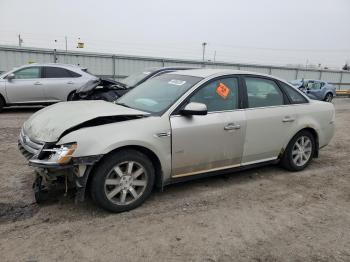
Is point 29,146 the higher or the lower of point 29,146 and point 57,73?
the lower

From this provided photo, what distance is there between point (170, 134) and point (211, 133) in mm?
609

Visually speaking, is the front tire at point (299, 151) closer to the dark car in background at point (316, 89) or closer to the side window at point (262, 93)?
the side window at point (262, 93)

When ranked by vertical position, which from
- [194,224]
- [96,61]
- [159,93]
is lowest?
[194,224]

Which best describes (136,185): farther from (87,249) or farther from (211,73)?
(211,73)

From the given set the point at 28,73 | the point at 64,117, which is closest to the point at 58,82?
the point at 28,73

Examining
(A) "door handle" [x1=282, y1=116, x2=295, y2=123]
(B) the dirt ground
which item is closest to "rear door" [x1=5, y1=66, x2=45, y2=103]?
(B) the dirt ground

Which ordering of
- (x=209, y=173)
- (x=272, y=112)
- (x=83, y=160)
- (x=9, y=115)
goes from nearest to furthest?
(x=83, y=160) → (x=209, y=173) → (x=272, y=112) → (x=9, y=115)

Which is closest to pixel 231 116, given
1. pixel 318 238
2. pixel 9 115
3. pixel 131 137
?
pixel 131 137

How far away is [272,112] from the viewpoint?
16.1ft

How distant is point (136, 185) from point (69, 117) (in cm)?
110

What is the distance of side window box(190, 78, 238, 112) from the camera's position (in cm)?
432

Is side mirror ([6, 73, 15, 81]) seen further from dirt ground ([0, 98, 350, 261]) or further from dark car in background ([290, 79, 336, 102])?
dark car in background ([290, 79, 336, 102])

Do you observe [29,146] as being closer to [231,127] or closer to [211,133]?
[211,133]

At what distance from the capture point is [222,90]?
451 centimetres
